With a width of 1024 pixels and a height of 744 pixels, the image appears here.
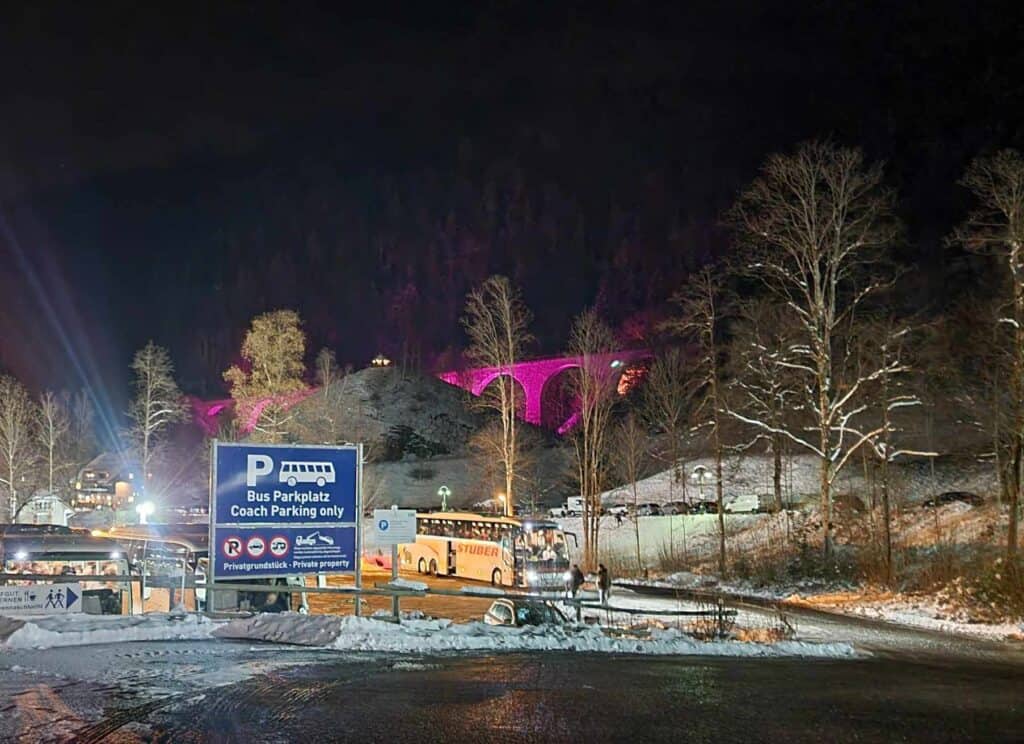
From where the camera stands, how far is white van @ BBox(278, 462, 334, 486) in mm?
17688

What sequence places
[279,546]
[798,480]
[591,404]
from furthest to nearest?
1. [798,480]
2. [591,404]
3. [279,546]

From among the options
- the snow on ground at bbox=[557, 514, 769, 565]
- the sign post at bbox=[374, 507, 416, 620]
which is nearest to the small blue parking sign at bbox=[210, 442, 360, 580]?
the sign post at bbox=[374, 507, 416, 620]

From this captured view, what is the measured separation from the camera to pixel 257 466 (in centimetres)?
1739

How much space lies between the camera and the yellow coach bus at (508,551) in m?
35.7

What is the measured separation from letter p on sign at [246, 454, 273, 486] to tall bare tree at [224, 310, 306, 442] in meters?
37.9

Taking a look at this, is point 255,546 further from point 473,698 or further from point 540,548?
point 540,548

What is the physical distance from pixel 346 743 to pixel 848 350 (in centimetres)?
3128

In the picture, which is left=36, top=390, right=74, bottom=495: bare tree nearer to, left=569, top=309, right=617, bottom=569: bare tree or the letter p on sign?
left=569, top=309, right=617, bottom=569: bare tree

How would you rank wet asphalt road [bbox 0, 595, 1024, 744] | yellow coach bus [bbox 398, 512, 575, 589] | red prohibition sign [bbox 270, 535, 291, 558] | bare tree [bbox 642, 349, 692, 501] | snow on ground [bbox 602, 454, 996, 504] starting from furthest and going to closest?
1. bare tree [bbox 642, 349, 692, 501]
2. snow on ground [bbox 602, 454, 996, 504]
3. yellow coach bus [bbox 398, 512, 575, 589]
4. red prohibition sign [bbox 270, 535, 291, 558]
5. wet asphalt road [bbox 0, 595, 1024, 744]

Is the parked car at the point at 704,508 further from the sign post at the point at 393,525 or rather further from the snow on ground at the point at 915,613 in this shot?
the sign post at the point at 393,525

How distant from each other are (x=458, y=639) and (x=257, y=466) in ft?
16.6

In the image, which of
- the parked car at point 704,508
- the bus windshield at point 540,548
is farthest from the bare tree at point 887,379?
the parked car at point 704,508

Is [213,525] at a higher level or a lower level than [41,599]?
higher

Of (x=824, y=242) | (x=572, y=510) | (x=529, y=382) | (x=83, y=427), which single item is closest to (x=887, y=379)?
(x=824, y=242)
